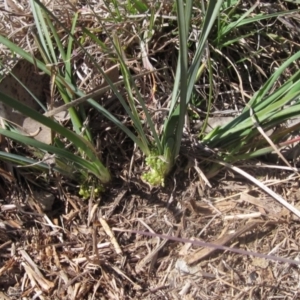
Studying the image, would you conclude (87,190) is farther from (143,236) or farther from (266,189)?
(266,189)

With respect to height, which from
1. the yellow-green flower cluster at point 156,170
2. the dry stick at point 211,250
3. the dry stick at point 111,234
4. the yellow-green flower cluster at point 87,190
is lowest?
the dry stick at point 211,250

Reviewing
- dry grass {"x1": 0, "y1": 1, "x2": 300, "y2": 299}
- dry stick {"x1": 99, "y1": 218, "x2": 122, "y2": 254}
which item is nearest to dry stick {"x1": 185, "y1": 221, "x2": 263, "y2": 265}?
dry grass {"x1": 0, "y1": 1, "x2": 300, "y2": 299}

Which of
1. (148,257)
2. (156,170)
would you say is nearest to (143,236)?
(148,257)

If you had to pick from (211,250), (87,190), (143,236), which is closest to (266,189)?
(211,250)

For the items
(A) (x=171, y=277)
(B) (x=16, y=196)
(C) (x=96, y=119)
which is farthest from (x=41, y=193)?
(A) (x=171, y=277)

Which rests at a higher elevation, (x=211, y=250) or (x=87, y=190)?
(x=87, y=190)

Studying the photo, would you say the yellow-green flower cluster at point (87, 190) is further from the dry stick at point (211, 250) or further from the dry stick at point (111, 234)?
the dry stick at point (211, 250)

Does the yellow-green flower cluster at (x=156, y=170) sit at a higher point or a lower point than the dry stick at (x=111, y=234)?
higher

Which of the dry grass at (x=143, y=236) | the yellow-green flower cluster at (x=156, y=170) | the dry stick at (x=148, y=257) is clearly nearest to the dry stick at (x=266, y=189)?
the dry grass at (x=143, y=236)
